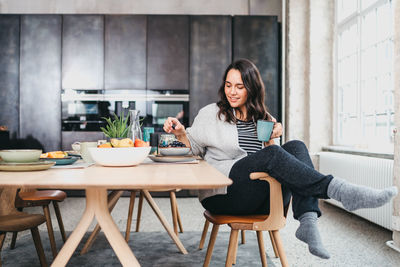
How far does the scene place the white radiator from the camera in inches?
104

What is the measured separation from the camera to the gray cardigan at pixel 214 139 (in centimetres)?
189

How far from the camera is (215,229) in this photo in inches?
65.9

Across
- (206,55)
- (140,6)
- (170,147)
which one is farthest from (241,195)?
(140,6)

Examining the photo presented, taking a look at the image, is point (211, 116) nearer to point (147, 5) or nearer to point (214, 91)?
point (214, 91)

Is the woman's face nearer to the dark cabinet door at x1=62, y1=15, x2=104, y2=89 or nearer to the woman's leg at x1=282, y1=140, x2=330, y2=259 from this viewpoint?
the woman's leg at x1=282, y1=140, x2=330, y2=259

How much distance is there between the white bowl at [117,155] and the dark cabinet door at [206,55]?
3200 mm

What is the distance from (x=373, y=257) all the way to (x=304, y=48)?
2855 millimetres

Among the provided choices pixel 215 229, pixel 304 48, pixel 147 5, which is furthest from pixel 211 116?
pixel 147 5

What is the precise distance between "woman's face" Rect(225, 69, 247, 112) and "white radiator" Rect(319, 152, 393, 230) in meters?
1.36

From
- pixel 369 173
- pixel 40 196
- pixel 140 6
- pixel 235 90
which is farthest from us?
pixel 140 6

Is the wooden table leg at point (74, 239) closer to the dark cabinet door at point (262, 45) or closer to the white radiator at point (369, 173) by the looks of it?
the white radiator at point (369, 173)

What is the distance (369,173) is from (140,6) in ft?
12.4

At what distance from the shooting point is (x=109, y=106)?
4.51 m

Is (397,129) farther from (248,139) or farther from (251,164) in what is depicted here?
(251,164)
